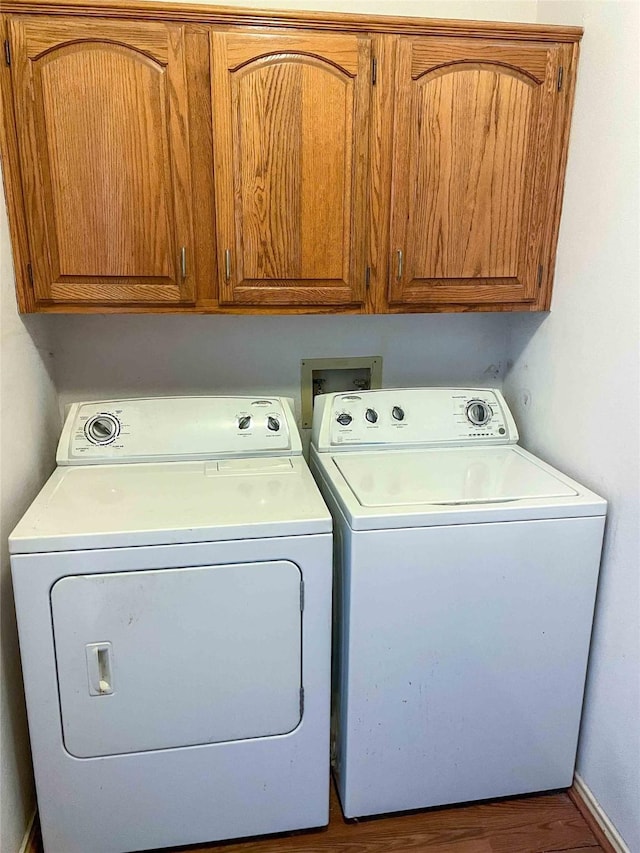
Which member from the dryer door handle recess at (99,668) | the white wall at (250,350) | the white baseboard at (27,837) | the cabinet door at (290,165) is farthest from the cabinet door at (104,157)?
the white baseboard at (27,837)

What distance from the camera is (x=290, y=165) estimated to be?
156cm

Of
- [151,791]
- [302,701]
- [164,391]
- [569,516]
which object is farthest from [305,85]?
[151,791]

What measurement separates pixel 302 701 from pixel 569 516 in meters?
0.78

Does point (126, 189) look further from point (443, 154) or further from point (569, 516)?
point (569, 516)

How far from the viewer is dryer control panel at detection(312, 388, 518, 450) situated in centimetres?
184

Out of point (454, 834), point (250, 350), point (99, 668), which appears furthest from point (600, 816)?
point (250, 350)

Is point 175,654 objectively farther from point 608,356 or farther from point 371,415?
point 608,356

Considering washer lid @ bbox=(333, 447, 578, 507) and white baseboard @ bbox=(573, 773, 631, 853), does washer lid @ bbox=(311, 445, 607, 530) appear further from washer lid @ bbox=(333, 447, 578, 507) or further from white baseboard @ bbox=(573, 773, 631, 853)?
white baseboard @ bbox=(573, 773, 631, 853)

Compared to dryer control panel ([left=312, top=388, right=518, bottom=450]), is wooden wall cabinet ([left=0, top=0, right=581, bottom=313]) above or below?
above

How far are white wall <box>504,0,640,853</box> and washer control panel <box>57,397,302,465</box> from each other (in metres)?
0.82

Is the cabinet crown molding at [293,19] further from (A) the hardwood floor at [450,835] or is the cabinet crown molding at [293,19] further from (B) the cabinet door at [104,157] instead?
(A) the hardwood floor at [450,835]

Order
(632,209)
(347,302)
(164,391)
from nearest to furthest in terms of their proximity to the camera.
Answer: (632,209) < (347,302) < (164,391)

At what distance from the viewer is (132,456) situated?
1729 mm

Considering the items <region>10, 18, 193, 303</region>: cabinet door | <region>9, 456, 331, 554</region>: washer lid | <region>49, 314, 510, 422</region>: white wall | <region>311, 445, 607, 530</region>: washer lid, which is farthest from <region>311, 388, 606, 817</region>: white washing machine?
<region>10, 18, 193, 303</region>: cabinet door
